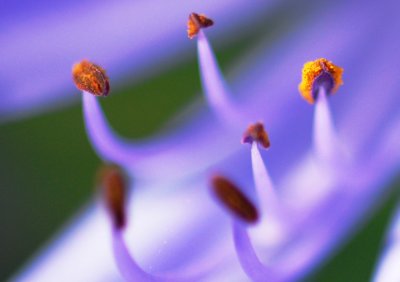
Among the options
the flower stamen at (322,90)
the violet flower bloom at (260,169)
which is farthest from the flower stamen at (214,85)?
the flower stamen at (322,90)

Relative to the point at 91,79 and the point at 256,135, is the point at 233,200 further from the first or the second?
the point at 91,79

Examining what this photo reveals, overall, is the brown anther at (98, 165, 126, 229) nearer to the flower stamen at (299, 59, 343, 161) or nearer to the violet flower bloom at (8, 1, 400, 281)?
the violet flower bloom at (8, 1, 400, 281)

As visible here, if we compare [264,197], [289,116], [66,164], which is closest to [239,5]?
[289,116]

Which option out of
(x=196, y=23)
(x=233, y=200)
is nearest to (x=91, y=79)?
(x=196, y=23)

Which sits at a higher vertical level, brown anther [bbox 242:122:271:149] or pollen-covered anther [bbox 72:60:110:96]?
pollen-covered anther [bbox 72:60:110:96]

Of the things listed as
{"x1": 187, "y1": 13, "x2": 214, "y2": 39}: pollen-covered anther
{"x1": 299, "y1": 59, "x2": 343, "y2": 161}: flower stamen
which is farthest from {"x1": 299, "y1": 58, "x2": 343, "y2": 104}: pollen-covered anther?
{"x1": 187, "y1": 13, "x2": 214, "y2": 39}: pollen-covered anther

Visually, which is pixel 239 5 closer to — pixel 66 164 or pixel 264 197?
pixel 66 164
